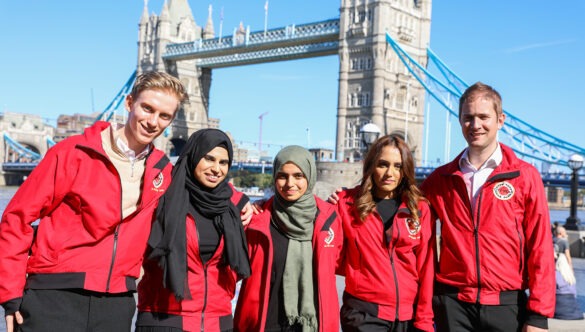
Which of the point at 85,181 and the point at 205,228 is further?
the point at 205,228

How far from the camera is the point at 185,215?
8.97 ft

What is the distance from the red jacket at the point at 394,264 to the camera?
3000 millimetres

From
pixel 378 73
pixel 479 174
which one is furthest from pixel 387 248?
pixel 378 73

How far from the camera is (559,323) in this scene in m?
4.02

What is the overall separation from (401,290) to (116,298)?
127 cm

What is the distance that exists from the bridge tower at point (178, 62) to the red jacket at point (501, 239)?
147ft

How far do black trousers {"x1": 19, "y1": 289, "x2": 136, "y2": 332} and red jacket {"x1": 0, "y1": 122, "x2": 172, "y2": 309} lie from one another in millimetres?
41

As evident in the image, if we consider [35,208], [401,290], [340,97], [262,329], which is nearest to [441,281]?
[401,290]

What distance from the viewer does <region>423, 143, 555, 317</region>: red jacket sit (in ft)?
9.44

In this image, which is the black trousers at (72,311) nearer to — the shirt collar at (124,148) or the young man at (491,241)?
the shirt collar at (124,148)

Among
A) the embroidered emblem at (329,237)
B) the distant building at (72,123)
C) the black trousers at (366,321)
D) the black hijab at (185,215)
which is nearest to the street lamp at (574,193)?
the black trousers at (366,321)

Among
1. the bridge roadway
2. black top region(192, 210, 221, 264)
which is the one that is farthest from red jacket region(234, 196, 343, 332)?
the bridge roadway

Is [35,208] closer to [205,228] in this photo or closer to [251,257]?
[205,228]

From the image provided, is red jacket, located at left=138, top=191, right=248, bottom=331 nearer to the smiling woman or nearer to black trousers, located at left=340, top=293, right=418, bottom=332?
the smiling woman
